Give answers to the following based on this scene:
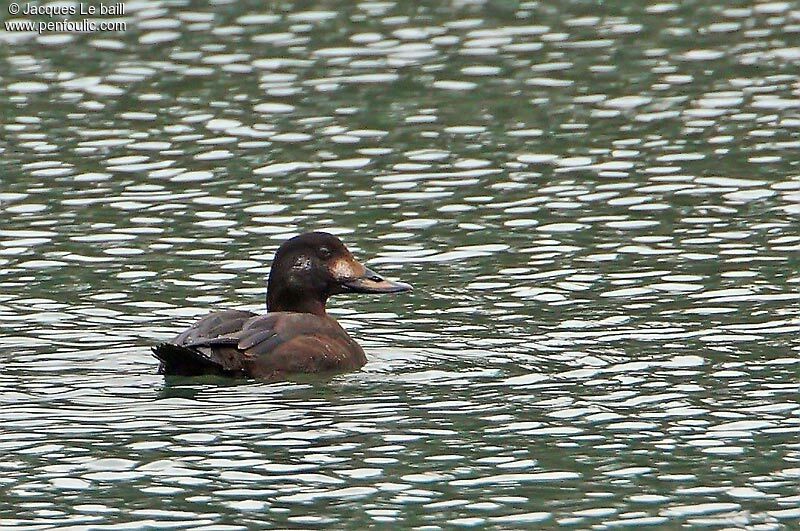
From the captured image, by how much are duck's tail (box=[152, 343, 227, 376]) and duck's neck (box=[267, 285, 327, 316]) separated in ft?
4.12

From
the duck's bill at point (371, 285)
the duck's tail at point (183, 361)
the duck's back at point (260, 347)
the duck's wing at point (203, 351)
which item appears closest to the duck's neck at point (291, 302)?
the duck's bill at point (371, 285)

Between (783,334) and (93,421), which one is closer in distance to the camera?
(93,421)

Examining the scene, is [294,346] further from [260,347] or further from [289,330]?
[260,347]

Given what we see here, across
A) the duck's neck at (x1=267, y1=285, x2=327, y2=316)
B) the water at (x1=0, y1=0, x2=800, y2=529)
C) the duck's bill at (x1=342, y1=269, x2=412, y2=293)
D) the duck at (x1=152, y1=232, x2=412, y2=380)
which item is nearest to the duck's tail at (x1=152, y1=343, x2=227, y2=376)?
the duck at (x1=152, y1=232, x2=412, y2=380)

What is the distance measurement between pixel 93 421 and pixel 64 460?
733 mm

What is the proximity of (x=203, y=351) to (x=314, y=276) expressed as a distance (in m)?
1.47

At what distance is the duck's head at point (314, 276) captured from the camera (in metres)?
12.7

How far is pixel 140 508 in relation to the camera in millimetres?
9242

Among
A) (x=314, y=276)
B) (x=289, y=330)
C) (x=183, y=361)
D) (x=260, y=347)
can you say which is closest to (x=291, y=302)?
(x=314, y=276)

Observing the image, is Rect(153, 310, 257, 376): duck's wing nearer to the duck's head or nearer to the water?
the water

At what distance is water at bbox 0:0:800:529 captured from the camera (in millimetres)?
9695

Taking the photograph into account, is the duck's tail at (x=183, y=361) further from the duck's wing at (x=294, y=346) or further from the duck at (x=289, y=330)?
the duck's wing at (x=294, y=346)

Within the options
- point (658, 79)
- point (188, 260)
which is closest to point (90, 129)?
point (188, 260)

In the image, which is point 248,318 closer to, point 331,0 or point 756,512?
point 756,512
